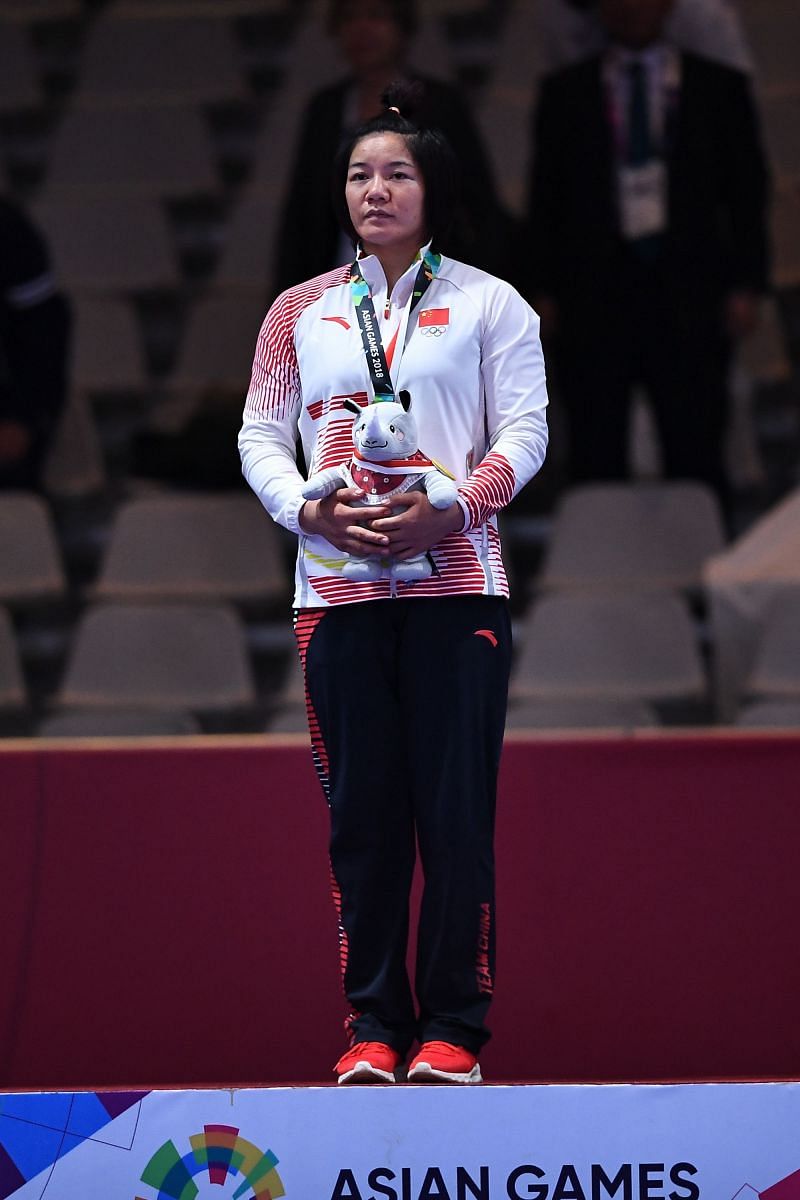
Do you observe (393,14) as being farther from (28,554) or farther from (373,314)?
(373,314)

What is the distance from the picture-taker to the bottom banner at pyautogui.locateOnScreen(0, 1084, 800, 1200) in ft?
7.08

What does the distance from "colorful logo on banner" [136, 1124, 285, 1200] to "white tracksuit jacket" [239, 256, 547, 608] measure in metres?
0.63

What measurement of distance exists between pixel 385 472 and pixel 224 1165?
81cm

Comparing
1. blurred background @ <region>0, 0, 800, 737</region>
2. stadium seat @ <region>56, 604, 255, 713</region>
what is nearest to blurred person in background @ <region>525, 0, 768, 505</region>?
blurred background @ <region>0, 0, 800, 737</region>

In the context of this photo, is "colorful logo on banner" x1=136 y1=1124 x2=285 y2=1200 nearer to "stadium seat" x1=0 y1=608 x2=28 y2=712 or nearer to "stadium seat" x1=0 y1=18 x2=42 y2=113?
"stadium seat" x1=0 y1=608 x2=28 y2=712

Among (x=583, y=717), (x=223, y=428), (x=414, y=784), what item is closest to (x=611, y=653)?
(x=583, y=717)

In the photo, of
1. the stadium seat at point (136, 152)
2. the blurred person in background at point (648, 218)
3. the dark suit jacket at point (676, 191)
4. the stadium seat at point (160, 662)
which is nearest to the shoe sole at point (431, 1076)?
the stadium seat at point (160, 662)

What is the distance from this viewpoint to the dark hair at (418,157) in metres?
2.33

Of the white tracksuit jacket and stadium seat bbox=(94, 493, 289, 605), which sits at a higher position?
stadium seat bbox=(94, 493, 289, 605)

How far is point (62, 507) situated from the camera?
512 centimetres

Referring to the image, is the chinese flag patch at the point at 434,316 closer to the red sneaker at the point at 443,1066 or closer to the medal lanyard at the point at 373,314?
the medal lanyard at the point at 373,314

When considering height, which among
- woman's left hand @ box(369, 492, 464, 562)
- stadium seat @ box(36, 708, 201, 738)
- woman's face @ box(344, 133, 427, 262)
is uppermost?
stadium seat @ box(36, 708, 201, 738)

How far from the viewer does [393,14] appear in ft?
13.8

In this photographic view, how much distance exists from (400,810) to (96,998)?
749 millimetres
